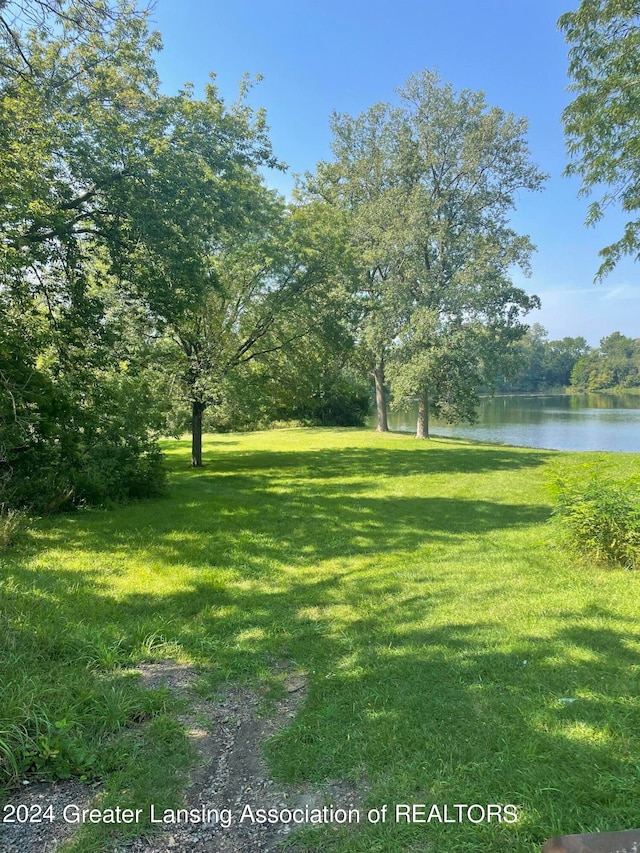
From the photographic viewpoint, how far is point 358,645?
3379 mm

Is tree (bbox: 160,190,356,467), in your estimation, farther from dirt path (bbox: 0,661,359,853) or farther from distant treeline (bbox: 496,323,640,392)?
distant treeline (bbox: 496,323,640,392)

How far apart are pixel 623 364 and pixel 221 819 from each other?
93.2 metres

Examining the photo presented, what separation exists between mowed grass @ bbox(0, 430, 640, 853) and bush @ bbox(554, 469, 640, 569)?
28cm

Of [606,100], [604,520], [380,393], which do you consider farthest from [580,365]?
[604,520]

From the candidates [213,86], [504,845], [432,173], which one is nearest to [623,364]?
[432,173]

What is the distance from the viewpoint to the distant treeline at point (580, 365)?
7725cm

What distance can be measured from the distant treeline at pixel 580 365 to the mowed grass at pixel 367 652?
246ft

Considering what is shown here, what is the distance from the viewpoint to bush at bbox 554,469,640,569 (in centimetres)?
480

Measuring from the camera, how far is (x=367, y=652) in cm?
324

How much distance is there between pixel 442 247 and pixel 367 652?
18.5 metres

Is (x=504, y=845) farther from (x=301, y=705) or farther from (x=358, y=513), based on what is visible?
(x=358, y=513)

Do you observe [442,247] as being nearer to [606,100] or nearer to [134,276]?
[606,100]

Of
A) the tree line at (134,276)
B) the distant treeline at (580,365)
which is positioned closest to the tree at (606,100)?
the tree line at (134,276)

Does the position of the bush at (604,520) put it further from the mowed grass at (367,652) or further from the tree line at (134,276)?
the tree line at (134,276)
